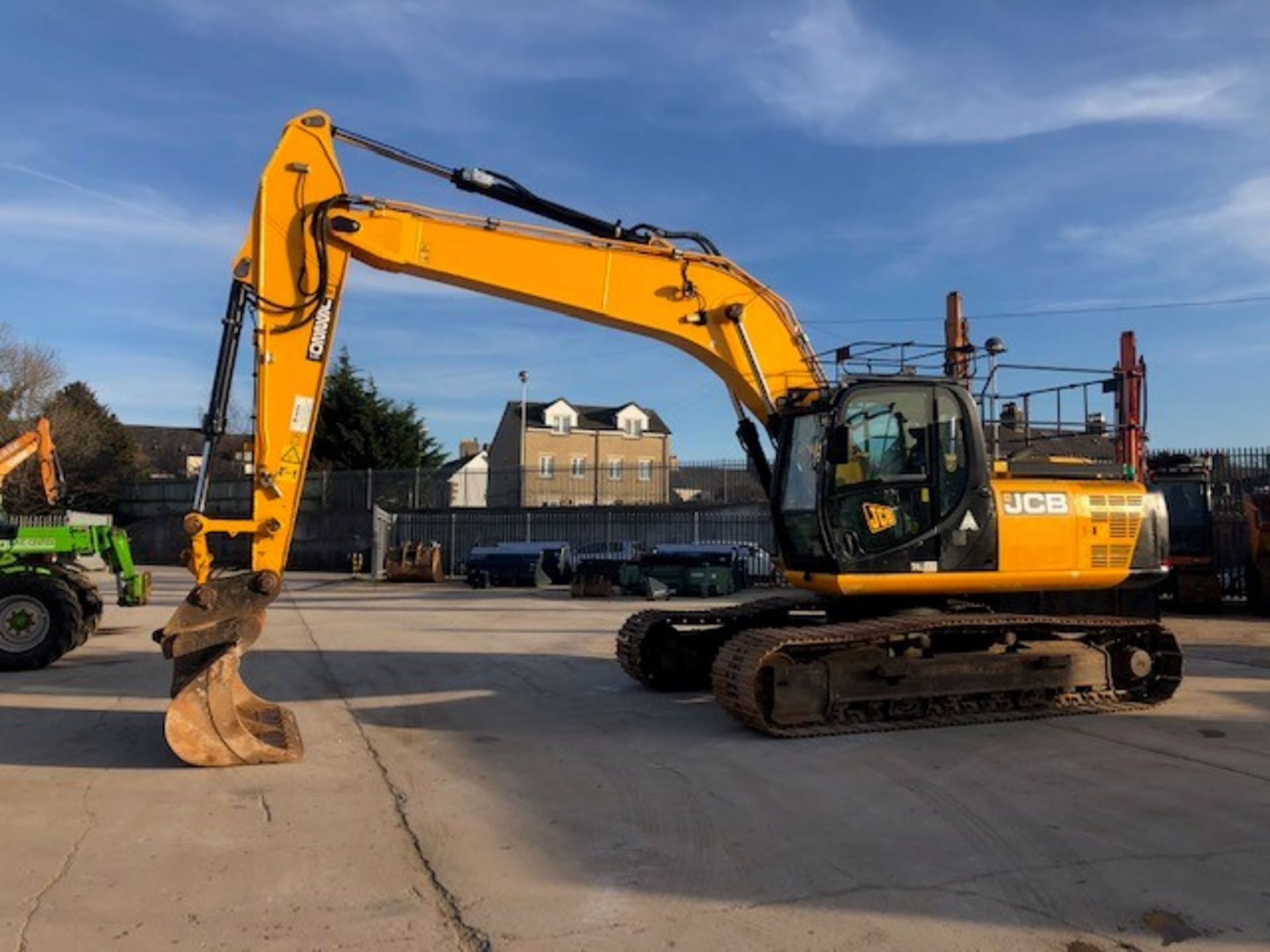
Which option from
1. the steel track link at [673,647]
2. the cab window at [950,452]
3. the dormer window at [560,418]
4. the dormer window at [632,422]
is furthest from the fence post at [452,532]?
the dormer window at [632,422]

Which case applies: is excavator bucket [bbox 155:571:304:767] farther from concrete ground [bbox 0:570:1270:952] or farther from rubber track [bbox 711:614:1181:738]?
rubber track [bbox 711:614:1181:738]

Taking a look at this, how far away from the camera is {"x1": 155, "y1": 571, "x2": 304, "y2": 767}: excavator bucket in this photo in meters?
7.08

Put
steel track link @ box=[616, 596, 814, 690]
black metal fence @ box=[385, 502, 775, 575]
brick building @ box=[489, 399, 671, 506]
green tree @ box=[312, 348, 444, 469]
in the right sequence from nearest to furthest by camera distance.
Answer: steel track link @ box=[616, 596, 814, 690], black metal fence @ box=[385, 502, 775, 575], green tree @ box=[312, 348, 444, 469], brick building @ box=[489, 399, 671, 506]

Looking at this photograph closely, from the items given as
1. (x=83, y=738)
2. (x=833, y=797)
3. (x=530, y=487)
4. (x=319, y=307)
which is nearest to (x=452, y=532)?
(x=530, y=487)

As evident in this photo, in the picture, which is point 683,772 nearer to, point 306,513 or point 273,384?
point 273,384

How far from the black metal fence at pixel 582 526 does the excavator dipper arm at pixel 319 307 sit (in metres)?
16.9

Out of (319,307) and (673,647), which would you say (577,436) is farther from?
(319,307)

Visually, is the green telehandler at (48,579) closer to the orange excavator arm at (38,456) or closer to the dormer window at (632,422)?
the orange excavator arm at (38,456)

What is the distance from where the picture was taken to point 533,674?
11430 mm

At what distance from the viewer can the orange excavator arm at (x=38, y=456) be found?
14453 millimetres

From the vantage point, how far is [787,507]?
29.6 ft

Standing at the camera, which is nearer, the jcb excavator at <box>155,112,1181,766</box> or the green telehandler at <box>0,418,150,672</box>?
the jcb excavator at <box>155,112,1181,766</box>

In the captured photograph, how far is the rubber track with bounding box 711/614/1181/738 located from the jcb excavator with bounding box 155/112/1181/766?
0.03 metres

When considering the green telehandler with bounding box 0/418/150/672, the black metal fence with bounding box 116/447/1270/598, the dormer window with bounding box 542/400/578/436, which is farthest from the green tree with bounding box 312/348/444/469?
the green telehandler with bounding box 0/418/150/672
